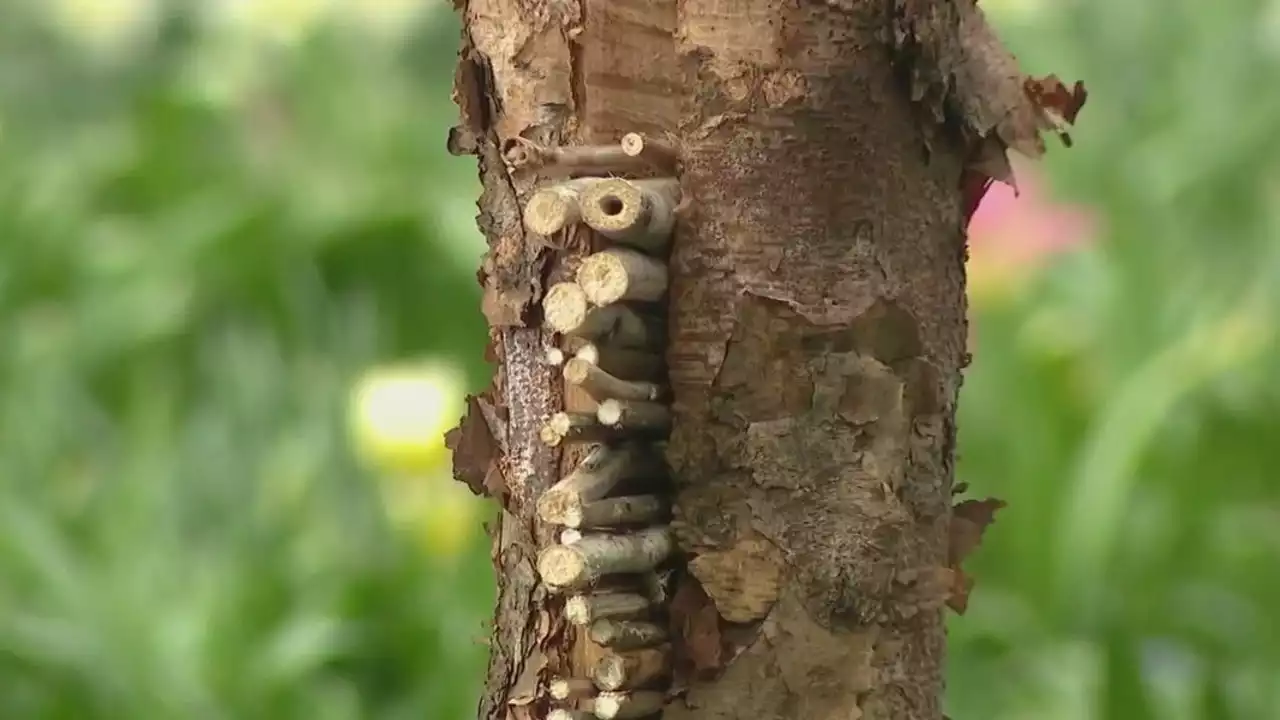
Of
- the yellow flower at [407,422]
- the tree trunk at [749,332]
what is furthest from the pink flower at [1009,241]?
the tree trunk at [749,332]

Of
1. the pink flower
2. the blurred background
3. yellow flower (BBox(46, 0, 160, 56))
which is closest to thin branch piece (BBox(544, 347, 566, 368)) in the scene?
the blurred background

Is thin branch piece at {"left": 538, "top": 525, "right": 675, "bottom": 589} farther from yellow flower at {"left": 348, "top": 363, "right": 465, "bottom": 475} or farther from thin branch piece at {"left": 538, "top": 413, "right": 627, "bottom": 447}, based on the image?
yellow flower at {"left": 348, "top": 363, "right": 465, "bottom": 475}

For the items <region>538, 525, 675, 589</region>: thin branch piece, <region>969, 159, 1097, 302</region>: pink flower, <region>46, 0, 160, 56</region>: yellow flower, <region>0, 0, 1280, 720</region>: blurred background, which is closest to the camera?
<region>538, 525, 675, 589</region>: thin branch piece

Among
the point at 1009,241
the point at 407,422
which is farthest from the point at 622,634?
the point at 1009,241

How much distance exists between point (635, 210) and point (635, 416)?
35mm

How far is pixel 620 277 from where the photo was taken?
0.80 ft

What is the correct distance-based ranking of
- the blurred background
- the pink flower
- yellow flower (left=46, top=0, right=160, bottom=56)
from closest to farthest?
the blurred background < the pink flower < yellow flower (left=46, top=0, right=160, bottom=56)

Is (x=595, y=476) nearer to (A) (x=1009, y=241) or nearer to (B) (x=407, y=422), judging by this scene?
(B) (x=407, y=422)

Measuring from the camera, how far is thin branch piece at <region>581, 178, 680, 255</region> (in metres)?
0.24

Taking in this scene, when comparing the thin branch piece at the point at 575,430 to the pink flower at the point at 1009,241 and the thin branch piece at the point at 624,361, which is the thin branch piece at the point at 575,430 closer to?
→ the thin branch piece at the point at 624,361

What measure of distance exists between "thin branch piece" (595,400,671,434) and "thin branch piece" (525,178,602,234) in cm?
3

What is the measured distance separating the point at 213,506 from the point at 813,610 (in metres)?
0.97

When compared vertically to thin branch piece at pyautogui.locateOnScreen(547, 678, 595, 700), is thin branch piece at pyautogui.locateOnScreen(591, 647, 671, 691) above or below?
above

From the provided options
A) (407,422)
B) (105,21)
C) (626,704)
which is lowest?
(626,704)
